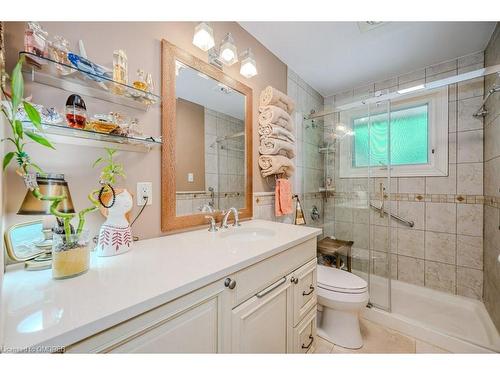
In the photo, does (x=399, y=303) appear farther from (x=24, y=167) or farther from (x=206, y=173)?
(x=24, y=167)

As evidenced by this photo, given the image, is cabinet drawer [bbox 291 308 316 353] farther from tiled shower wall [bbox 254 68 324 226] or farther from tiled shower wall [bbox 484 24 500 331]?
tiled shower wall [bbox 484 24 500 331]

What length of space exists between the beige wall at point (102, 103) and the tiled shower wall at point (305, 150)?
111 centimetres

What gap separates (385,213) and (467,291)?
35.4 inches

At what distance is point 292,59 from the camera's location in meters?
1.91

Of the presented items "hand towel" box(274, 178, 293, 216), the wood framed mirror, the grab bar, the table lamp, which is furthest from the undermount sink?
the grab bar

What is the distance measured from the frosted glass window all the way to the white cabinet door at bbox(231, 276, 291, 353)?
5.56ft

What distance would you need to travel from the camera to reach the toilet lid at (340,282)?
1436 mm

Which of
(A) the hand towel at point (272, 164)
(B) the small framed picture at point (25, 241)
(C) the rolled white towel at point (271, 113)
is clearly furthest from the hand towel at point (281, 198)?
(B) the small framed picture at point (25, 241)

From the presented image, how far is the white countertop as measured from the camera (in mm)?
407

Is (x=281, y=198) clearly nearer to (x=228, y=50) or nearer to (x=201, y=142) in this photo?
(x=201, y=142)

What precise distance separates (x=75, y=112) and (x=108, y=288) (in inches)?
26.0

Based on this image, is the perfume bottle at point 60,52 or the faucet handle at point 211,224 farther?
the faucet handle at point 211,224

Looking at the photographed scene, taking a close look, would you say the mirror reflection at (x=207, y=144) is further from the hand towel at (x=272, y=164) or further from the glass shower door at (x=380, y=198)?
the glass shower door at (x=380, y=198)
